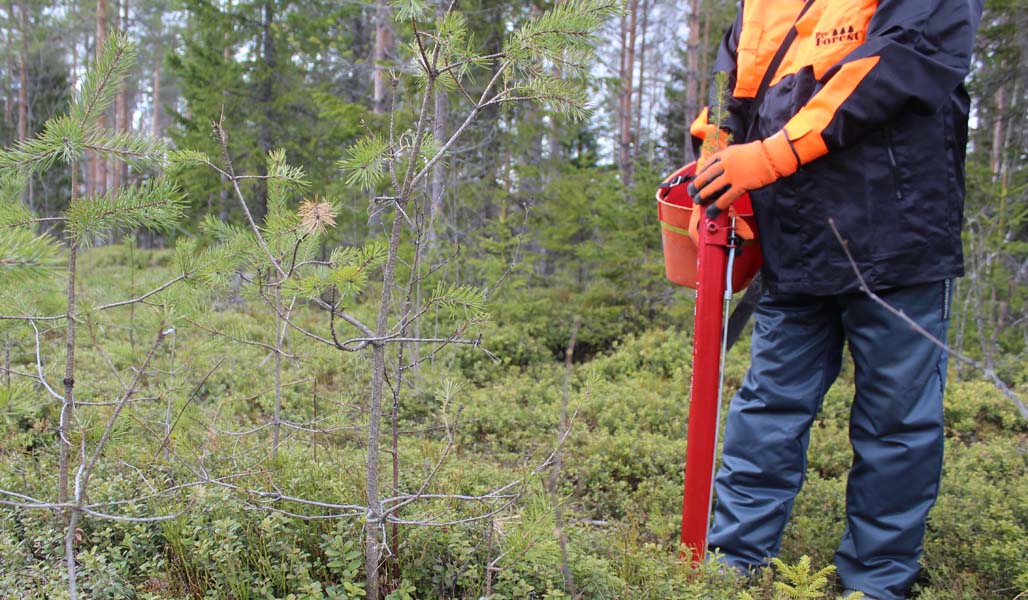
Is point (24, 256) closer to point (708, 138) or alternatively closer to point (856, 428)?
point (708, 138)

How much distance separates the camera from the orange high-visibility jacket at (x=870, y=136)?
205cm

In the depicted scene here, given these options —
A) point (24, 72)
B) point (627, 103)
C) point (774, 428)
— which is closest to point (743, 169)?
point (774, 428)

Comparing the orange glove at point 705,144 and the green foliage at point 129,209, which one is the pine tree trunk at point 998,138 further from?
the green foliage at point 129,209

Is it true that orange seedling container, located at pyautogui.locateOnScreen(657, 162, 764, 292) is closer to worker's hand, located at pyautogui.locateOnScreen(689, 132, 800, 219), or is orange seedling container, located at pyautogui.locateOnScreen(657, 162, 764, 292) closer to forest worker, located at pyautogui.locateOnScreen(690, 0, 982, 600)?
forest worker, located at pyautogui.locateOnScreen(690, 0, 982, 600)

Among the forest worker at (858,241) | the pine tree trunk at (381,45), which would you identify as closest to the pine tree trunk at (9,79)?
the pine tree trunk at (381,45)

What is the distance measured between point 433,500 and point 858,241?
1.76 metres

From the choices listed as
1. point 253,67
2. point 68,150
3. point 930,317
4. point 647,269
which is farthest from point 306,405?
point 253,67

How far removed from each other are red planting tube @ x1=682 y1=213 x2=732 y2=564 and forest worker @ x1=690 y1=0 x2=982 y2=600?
132 mm

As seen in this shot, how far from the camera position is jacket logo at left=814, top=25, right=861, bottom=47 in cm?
220

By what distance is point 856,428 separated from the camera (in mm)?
2371

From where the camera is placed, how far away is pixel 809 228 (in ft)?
7.66

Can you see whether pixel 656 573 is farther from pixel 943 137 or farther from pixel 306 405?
pixel 306 405

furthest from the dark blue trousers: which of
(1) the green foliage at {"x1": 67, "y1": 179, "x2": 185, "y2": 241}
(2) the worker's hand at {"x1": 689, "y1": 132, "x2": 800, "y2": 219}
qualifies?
(1) the green foliage at {"x1": 67, "y1": 179, "x2": 185, "y2": 241}

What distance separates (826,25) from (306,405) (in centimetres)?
363
